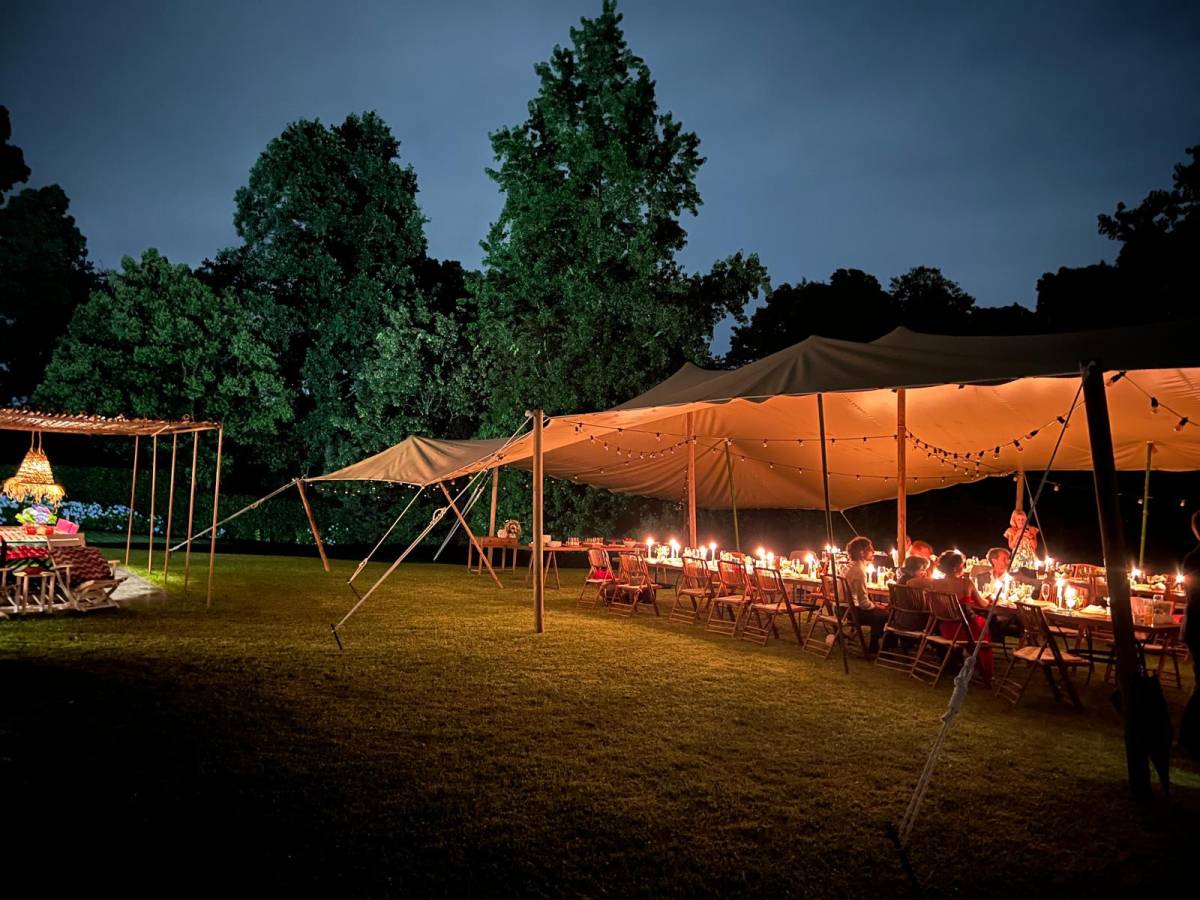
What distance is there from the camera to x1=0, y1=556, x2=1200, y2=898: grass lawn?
9.25 ft

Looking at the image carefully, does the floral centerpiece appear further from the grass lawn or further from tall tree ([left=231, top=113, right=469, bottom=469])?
tall tree ([left=231, top=113, right=469, bottom=469])

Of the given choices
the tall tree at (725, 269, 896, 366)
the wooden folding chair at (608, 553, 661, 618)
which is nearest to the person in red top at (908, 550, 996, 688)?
the wooden folding chair at (608, 553, 661, 618)

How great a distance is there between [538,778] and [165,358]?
65.5 feet

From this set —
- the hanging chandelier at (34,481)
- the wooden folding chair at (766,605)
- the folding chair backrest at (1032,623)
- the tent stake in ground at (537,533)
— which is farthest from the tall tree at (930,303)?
the hanging chandelier at (34,481)

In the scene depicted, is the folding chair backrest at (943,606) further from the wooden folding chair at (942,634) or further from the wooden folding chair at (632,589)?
the wooden folding chair at (632,589)

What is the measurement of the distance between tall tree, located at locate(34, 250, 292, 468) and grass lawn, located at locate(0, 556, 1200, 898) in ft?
50.2

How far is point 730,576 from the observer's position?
27.3 feet

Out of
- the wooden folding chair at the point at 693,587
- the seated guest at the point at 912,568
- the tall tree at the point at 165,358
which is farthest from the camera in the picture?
the tall tree at the point at 165,358

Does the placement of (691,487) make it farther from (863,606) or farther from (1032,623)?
(1032,623)

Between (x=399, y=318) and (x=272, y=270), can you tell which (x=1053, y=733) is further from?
(x=272, y=270)

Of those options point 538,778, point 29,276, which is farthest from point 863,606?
point 29,276

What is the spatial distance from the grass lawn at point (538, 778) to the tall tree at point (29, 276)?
2145 centimetres

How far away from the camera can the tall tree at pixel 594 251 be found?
56.0ft

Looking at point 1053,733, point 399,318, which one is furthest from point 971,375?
point 399,318
